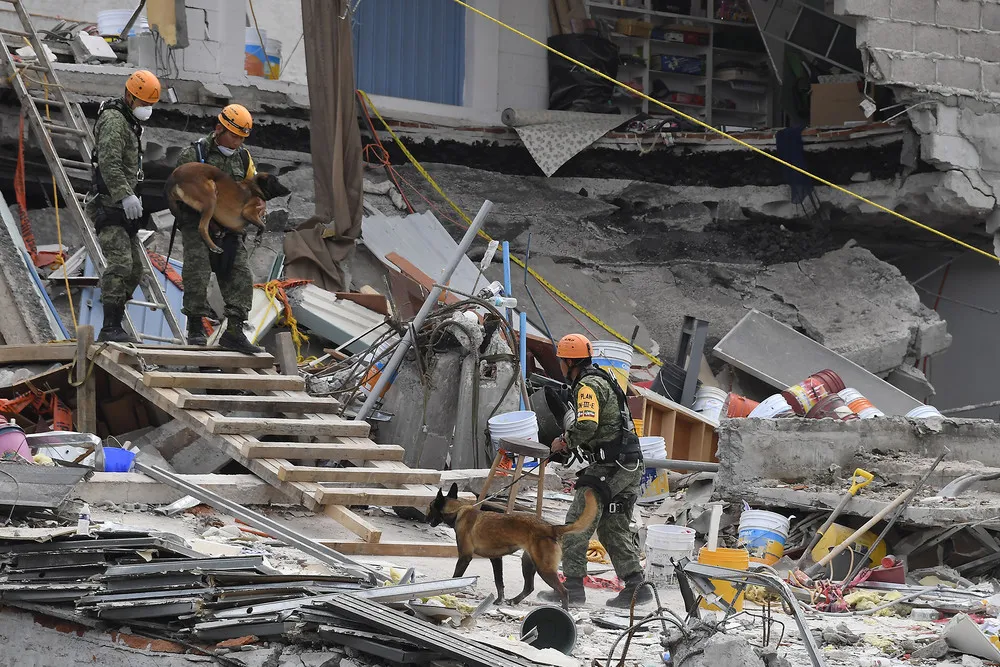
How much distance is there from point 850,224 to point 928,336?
2.14 m

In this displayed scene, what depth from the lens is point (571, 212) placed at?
1513cm

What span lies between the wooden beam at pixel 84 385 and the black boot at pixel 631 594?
3687mm

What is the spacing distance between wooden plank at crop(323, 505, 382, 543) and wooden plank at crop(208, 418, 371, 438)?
2.30ft

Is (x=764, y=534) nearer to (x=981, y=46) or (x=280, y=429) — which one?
(x=280, y=429)

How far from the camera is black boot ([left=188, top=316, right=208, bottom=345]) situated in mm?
8508

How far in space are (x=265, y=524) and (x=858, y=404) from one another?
6.41 m

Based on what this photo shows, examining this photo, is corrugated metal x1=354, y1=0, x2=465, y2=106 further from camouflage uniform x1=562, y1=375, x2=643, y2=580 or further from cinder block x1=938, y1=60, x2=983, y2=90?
camouflage uniform x1=562, y1=375, x2=643, y2=580

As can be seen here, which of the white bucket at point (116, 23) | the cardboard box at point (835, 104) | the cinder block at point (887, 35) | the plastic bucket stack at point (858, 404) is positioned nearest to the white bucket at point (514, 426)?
the plastic bucket stack at point (858, 404)

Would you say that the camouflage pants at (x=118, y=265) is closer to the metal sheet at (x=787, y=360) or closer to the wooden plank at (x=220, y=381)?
the wooden plank at (x=220, y=381)

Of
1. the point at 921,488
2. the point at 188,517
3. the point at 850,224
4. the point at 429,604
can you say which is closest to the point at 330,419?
the point at 188,517

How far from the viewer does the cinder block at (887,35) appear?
513 inches

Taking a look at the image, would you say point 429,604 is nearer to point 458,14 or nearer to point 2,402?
point 2,402

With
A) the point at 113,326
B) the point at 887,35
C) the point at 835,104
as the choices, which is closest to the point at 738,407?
the point at 887,35

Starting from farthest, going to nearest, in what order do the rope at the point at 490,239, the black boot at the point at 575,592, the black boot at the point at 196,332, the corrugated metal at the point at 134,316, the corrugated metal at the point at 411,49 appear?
the corrugated metal at the point at 411,49 < the rope at the point at 490,239 < the corrugated metal at the point at 134,316 < the black boot at the point at 196,332 < the black boot at the point at 575,592
